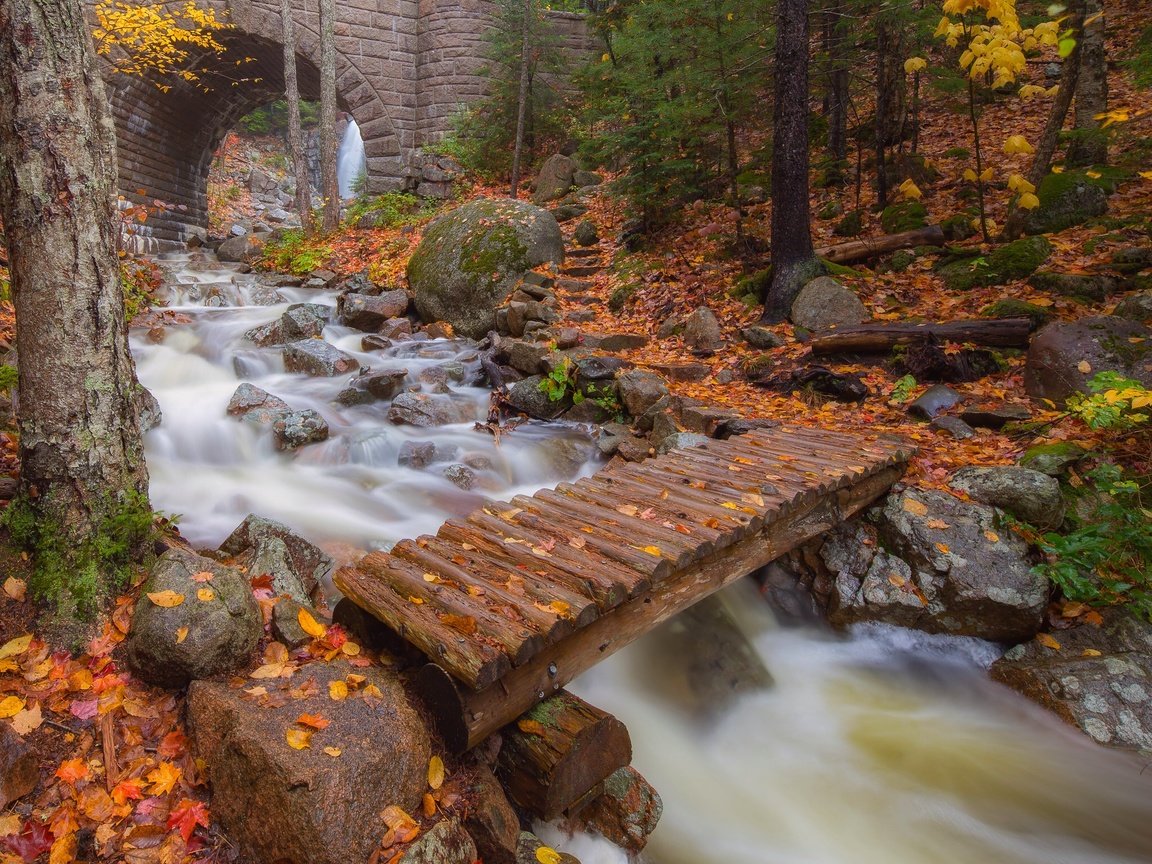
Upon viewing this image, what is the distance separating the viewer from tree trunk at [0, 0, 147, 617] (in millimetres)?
2398

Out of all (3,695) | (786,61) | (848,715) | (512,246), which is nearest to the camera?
(3,695)

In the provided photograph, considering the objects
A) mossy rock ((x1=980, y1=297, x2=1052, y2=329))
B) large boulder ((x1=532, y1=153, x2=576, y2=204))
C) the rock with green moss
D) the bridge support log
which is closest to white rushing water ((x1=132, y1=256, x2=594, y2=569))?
the bridge support log

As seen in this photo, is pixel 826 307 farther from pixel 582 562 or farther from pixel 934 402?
pixel 582 562

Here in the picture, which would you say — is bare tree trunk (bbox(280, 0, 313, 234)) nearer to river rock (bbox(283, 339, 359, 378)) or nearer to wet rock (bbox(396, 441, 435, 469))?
river rock (bbox(283, 339, 359, 378))

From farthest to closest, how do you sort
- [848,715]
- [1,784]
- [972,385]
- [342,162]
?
[342,162], [972,385], [848,715], [1,784]

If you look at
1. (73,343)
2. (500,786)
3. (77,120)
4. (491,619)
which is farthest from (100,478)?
(500,786)

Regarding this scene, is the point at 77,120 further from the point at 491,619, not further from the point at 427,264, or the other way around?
the point at 427,264

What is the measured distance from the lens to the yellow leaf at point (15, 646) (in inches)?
93.7

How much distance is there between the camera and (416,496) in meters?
5.55

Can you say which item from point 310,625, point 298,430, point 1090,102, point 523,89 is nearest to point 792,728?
point 310,625

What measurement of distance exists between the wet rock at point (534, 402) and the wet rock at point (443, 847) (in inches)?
201

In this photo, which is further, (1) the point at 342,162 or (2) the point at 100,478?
(1) the point at 342,162

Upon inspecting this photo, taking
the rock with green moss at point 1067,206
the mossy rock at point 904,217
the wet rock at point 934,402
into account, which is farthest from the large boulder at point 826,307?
the rock with green moss at point 1067,206

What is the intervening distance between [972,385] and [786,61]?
13.5 feet
